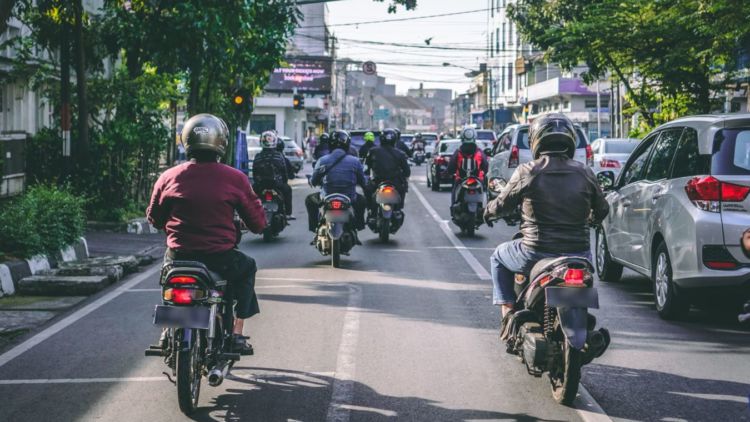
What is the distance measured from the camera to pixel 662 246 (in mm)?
9406

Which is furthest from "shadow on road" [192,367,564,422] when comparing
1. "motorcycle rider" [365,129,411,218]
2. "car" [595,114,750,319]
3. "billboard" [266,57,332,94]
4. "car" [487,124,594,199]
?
"billboard" [266,57,332,94]

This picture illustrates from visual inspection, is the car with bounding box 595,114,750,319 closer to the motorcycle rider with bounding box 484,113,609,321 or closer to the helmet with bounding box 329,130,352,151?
the motorcycle rider with bounding box 484,113,609,321

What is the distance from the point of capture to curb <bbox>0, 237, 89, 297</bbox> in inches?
436

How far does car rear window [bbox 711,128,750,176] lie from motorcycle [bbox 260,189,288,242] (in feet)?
28.6

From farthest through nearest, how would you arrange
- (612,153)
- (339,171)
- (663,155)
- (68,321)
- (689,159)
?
1. (612,153)
2. (339,171)
3. (663,155)
4. (68,321)
5. (689,159)

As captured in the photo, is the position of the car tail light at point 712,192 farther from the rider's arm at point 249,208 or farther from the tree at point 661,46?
the tree at point 661,46

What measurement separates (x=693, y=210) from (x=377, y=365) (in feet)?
10.5

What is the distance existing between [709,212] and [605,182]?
53.0 inches

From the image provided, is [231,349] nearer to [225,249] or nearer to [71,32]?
[225,249]

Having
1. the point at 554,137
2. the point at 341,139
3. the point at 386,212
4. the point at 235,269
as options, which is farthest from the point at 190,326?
the point at 386,212

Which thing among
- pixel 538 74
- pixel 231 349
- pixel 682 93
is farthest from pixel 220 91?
pixel 538 74

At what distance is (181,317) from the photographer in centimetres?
584

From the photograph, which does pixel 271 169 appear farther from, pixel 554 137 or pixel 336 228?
pixel 554 137

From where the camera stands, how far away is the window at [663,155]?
9.66 metres
